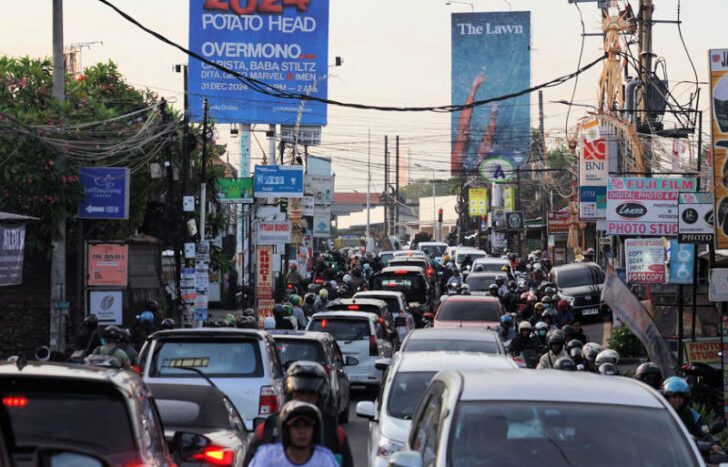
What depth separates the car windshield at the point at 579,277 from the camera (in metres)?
40.1

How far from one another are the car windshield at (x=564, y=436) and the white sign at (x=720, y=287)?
974 centimetres

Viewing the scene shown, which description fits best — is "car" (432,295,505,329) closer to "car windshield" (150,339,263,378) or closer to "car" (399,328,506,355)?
"car" (399,328,506,355)

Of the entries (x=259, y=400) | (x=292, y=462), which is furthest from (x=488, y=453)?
(x=259, y=400)

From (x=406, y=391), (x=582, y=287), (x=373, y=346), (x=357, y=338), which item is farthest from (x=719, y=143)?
(x=582, y=287)

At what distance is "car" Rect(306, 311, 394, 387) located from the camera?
76.6ft

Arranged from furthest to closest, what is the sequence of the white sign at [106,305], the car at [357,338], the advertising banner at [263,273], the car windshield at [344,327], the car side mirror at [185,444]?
the advertising banner at [263,273] < the white sign at [106,305] < the car windshield at [344,327] < the car at [357,338] < the car side mirror at [185,444]

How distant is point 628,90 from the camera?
36344mm

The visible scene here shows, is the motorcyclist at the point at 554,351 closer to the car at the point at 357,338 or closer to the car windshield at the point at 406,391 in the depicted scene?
the car windshield at the point at 406,391

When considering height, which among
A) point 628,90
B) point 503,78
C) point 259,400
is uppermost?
point 503,78

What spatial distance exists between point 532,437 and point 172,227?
2690 cm

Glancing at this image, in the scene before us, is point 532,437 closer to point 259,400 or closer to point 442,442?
point 442,442

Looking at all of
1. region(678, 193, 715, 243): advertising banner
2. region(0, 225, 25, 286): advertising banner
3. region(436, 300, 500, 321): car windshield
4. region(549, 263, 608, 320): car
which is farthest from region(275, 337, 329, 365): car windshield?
region(549, 263, 608, 320): car

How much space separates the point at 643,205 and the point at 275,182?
17581mm

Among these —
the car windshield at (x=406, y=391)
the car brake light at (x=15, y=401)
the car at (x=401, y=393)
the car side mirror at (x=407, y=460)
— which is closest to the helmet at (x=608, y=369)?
the car at (x=401, y=393)
